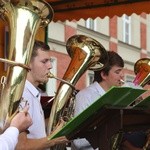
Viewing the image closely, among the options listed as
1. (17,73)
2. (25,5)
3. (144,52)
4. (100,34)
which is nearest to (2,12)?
(25,5)

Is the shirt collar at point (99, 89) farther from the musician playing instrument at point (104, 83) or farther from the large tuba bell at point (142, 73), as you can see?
the large tuba bell at point (142, 73)

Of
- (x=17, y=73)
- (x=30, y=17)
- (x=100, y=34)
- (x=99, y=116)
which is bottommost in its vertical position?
(x=99, y=116)

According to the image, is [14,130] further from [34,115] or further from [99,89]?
[99,89]

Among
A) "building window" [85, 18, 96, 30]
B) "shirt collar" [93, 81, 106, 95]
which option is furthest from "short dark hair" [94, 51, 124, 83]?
"building window" [85, 18, 96, 30]

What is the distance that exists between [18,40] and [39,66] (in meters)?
0.48

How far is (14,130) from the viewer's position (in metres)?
2.04

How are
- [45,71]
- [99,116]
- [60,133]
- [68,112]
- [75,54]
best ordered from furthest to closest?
[75,54]
[68,112]
[45,71]
[99,116]
[60,133]

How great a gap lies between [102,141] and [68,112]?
Result: 0.91 meters

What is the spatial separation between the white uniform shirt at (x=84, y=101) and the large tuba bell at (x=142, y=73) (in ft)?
2.54

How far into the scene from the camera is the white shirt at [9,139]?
1.94 metres

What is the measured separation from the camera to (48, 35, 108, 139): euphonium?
3.23 metres

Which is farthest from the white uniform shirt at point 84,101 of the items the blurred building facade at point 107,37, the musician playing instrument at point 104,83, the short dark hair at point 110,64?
the blurred building facade at point 107,37

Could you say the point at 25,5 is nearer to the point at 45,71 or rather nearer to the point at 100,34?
the point at 45,71

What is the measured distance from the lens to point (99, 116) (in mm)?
2428
